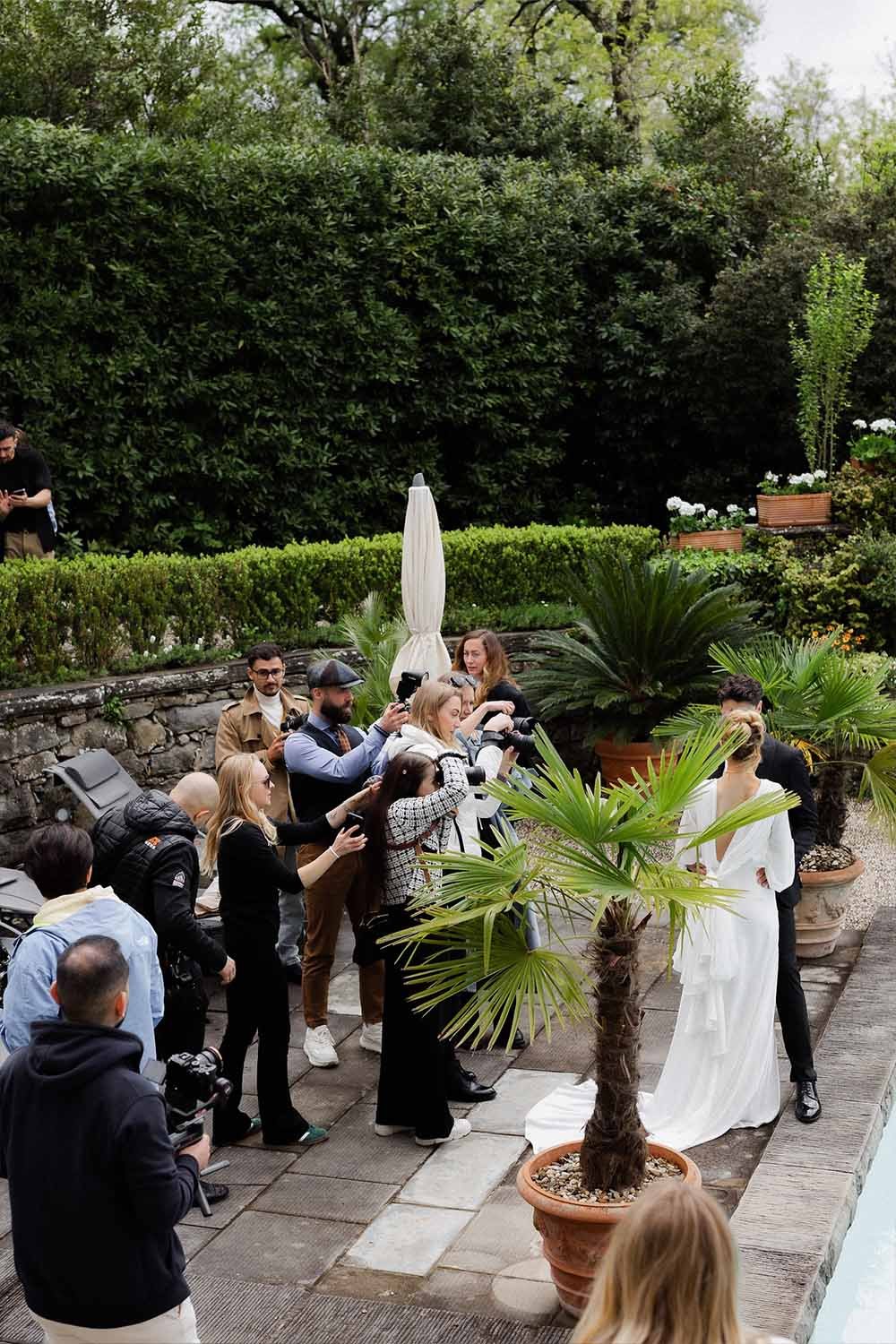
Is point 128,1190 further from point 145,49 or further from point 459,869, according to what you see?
point 145,49

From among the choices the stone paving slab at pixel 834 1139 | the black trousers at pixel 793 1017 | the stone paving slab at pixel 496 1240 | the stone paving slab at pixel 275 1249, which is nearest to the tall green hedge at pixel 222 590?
the stone paving slab at pixel 275 1249

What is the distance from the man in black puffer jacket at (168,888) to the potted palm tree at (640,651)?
5.15 m

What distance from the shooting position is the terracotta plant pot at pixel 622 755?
10.1 m

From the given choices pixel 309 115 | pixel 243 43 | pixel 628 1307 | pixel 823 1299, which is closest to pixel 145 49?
pixel 309 115

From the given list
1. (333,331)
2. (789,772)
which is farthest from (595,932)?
(333,331)

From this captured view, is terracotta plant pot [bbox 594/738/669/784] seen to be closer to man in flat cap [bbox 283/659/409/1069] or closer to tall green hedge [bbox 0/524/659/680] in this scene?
tall green hedge [bbox 0/524/659/680]

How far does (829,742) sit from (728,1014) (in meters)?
2.49

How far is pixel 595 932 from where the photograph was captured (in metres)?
4.46

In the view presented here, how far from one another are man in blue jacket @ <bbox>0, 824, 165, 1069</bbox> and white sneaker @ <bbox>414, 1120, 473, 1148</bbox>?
1.48 metres

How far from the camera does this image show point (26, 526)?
9648 millimetres

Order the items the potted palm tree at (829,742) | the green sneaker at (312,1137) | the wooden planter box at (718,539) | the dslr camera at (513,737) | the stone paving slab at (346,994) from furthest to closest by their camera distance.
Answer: the wooden planter box at (718,539), the potted palm tree at (829,742), the stone paving slab at (346,994), the dslr camera at (513,737), the green sneaker at (312,1137)

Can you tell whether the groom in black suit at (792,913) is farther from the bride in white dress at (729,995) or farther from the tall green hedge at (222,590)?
the tall green hedge at (222,590)

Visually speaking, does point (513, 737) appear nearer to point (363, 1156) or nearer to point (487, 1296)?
point (363, 1156)

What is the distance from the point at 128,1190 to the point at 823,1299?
2609 mm
